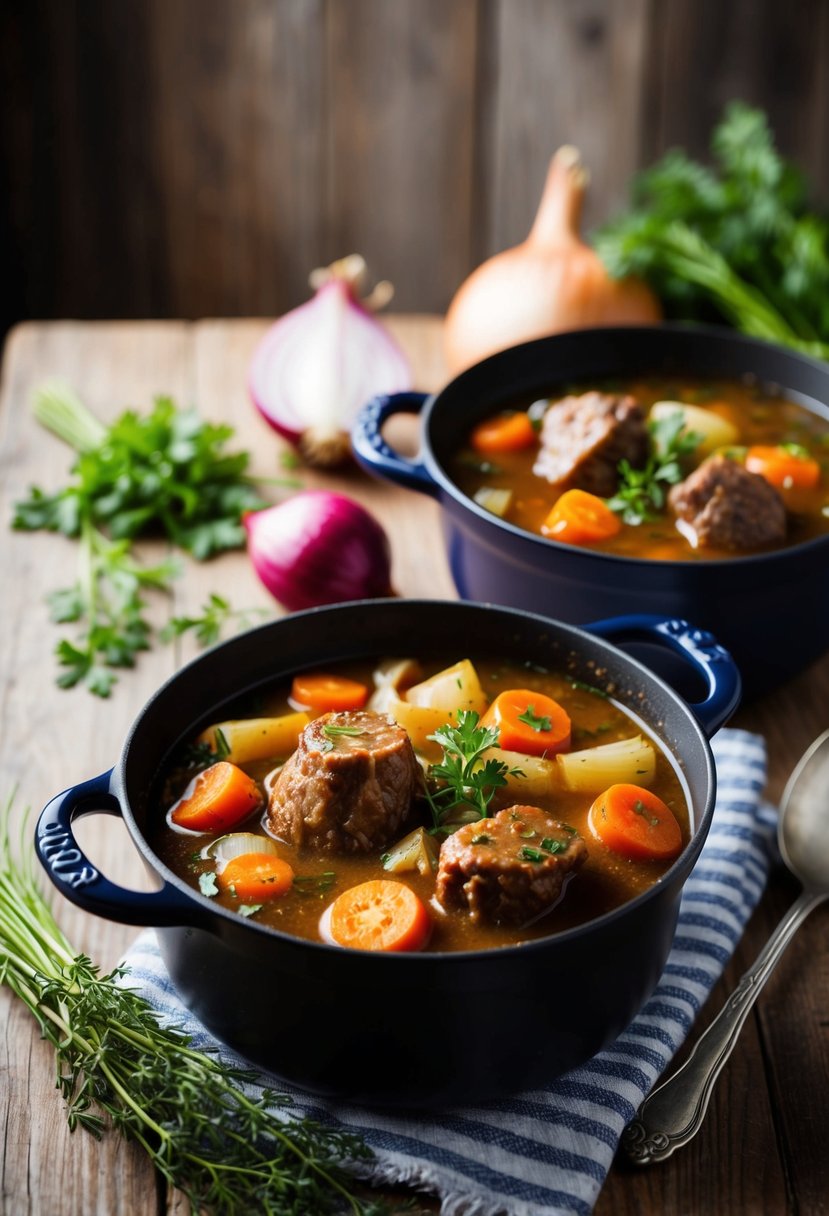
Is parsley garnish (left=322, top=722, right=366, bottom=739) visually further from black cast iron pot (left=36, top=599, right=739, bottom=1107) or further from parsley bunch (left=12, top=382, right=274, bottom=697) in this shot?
parsley bunch (left=12, top=382, right=274, bottom=697)

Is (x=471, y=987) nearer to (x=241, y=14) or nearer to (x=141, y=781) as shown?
(x=141, y=781)

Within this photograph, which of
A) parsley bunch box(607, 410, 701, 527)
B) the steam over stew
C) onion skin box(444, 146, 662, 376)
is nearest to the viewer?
the steam over stew

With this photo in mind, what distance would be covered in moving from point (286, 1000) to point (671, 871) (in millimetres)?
508

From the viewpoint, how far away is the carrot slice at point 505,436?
9.82 feet

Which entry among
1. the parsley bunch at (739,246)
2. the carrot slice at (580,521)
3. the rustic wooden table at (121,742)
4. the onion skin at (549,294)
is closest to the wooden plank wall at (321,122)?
the parsley bunch at (739,246)

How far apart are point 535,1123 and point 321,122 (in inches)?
189

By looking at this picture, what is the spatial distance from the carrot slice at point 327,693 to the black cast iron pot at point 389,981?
288 mm

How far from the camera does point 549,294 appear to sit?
3.74 metres

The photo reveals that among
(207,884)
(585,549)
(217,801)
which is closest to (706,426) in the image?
(585,549)

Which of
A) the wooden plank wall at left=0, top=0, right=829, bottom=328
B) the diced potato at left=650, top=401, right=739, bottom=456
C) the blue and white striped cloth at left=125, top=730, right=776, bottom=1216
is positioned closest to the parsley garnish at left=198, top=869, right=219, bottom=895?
the blue and white striped cloth at left=125, top=730, right=776, bottom=1216

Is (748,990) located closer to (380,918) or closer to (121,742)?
(380,918)

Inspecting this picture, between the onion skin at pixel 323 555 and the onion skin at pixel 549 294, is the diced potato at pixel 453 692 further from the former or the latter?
the onion skin at pixel 549 294

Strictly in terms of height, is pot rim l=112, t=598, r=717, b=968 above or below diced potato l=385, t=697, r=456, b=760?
above

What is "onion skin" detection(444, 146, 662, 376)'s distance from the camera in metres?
3.73
